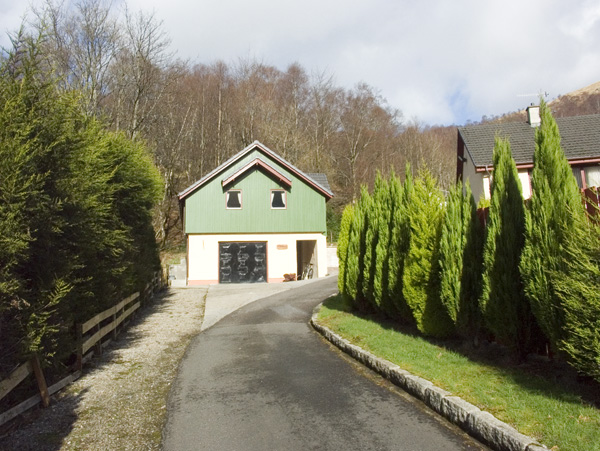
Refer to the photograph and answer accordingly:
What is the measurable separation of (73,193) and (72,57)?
20.1 metres

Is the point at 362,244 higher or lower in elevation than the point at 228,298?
higher

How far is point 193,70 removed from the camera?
43.2 metres

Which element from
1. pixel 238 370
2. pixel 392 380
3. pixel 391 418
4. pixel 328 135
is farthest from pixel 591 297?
pixel 328 135

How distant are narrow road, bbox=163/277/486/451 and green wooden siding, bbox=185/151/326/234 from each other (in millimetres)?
17677

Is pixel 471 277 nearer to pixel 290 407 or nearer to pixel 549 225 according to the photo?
pixel 549 225

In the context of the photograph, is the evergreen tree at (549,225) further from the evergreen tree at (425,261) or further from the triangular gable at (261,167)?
the triangular gable at (261,167)

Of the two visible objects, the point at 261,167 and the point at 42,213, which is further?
the point at 261,167

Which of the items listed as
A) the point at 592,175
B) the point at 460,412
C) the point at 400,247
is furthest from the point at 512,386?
the point at 592,175

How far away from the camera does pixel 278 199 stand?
90.4ft

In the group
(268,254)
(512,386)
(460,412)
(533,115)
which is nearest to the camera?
(460,412)

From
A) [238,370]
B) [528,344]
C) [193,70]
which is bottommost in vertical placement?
[238,370]

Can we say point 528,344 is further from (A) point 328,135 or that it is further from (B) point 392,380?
(A) point 328,135

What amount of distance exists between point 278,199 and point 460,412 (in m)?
23.4

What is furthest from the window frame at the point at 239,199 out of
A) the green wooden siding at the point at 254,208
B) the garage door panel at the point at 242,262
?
the garage door panel at the point at 242,262
